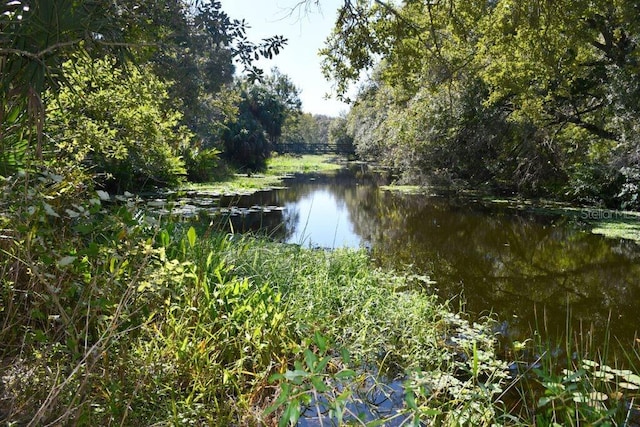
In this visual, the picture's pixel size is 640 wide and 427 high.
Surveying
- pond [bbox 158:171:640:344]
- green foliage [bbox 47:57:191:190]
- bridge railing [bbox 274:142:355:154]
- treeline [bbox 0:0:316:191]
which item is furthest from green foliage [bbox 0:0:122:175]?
bridge railing [bbox 274:142:355:154]

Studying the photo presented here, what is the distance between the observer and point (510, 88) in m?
10.5

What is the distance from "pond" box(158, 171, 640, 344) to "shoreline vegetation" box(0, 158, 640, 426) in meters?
0.57

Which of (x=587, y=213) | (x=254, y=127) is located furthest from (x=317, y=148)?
(x=587, y=213)

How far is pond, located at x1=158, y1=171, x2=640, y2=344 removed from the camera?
519 centimetres

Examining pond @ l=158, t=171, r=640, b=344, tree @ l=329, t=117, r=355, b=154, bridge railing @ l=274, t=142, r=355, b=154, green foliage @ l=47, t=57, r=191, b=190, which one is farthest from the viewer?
tree @ l=329, t=117, r=355, b=154

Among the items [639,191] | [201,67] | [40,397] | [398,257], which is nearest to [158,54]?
[201,67]

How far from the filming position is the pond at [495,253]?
5191mm

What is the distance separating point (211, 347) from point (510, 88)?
32.9 ft

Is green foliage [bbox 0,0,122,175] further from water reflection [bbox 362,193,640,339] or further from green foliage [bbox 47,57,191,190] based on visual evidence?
water reflection [bbox 362,193,640,339]

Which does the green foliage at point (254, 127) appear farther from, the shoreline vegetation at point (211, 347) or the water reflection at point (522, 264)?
the shoreline vegetation at point (211, 347)

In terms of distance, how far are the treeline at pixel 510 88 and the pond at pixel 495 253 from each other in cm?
204

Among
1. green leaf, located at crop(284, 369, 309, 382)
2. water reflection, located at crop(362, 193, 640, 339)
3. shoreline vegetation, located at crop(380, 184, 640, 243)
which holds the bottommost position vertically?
water reflection, located at crop(362, 193, 640, 339)

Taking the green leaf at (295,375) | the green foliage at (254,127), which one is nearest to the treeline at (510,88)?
the green leaf at (295,375)

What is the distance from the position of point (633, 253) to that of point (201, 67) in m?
9.91
